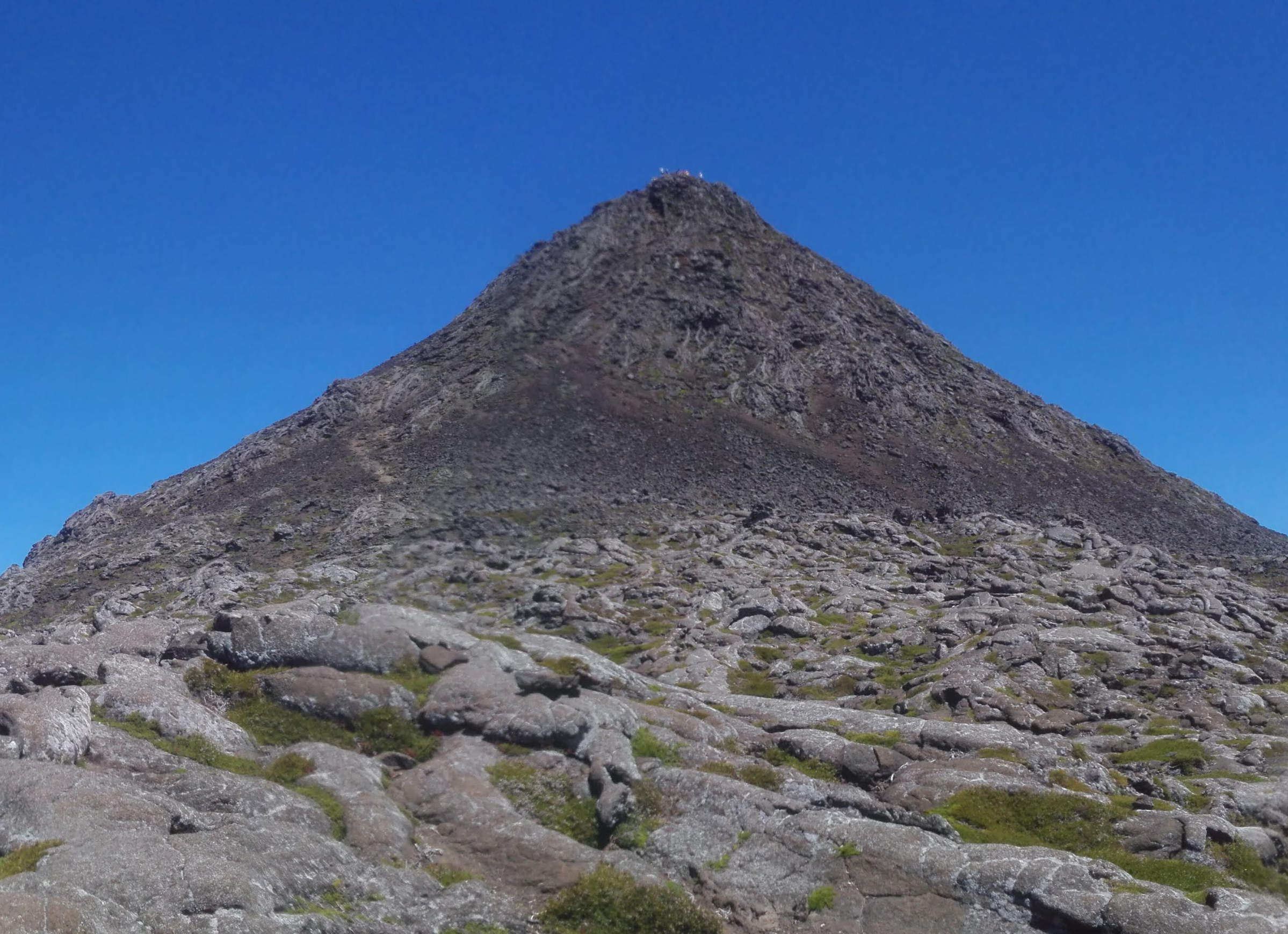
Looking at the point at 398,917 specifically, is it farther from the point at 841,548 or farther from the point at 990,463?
the point at 990,463

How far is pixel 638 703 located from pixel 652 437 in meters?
112

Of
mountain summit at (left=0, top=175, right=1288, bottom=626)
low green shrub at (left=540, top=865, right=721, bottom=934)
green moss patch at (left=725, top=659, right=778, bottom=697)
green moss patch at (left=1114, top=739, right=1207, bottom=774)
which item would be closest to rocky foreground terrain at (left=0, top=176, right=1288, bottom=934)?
low green shrub at (left=540, top=865, right=721, bottom=934)

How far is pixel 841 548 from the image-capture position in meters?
109

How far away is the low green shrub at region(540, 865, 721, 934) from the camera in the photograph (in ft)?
71.8

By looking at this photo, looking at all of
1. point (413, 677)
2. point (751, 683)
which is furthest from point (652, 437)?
point (413, 677)

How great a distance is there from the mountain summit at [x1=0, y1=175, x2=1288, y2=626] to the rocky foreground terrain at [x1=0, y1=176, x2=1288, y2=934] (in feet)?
4.37

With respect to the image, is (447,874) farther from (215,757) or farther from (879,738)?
(879,738)

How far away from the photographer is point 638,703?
3506 centimetres

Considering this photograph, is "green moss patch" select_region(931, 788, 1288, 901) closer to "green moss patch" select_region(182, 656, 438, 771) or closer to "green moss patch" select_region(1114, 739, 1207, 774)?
"green moss patch" select_region(1114, 739, 1207, 774)

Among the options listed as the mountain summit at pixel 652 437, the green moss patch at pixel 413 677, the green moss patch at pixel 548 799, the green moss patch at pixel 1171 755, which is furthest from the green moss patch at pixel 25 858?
the mountain summit at pixel 652 437

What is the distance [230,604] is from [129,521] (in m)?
70.5

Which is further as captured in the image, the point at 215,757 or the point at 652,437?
the point at 652,437

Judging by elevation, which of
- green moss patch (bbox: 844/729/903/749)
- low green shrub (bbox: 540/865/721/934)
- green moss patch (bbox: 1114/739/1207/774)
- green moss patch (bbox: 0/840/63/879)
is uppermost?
green moss patch (bbox: 1114/739/1207/774)

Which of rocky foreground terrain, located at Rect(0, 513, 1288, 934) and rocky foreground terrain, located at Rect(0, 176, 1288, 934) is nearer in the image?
rocky foreground terrain, located at Rect(0, 513, 1288, 934)
